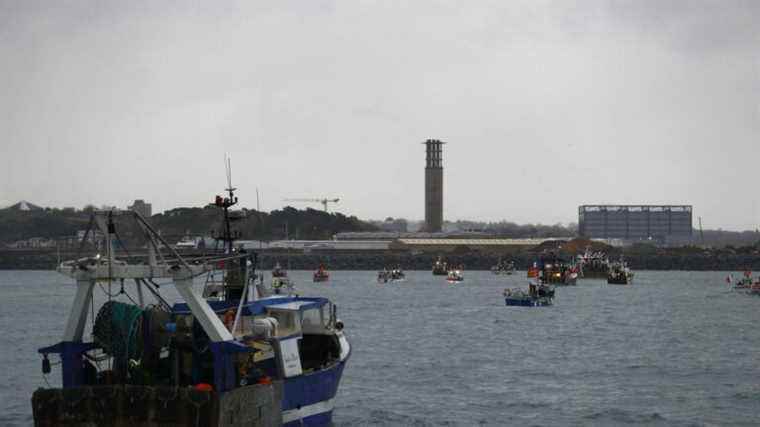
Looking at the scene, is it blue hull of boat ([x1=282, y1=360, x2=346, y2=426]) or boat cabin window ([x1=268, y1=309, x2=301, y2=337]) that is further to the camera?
boat cabin window ([x1=268, y1=309, x2=301, y2=337])

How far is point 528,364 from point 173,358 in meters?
30.0

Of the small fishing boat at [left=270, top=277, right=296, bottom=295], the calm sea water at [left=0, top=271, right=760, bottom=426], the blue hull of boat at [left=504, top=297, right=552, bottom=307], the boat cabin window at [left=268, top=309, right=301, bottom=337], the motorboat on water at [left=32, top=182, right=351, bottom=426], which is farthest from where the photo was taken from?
the blue hull of boat at [left=504, top=297, right=552, bottom=307]

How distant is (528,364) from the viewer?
2242 inches

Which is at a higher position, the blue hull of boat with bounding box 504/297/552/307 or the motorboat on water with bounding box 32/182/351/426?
the motorboat on water with bounding box 32/182/351/426

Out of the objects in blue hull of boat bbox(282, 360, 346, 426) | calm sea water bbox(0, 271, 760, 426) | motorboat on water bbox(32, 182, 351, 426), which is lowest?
calm sea water bbox(0, 271, 760, 426)

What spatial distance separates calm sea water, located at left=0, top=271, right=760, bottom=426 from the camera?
135ft

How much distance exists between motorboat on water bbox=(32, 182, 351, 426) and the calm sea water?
6922mm

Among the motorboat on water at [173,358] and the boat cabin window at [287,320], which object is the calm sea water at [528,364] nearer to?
the boat cabin window at [287,320]

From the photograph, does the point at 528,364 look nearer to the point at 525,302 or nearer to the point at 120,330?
the point at 120,330

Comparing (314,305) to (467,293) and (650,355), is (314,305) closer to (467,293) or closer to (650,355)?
(650,355)

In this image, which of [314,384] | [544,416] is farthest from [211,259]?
[544,416]

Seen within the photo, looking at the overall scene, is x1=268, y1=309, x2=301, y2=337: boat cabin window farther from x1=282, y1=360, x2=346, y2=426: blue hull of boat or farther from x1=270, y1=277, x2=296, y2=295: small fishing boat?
x1=270, y1=277, x2=296, y2=295: small fishing boat

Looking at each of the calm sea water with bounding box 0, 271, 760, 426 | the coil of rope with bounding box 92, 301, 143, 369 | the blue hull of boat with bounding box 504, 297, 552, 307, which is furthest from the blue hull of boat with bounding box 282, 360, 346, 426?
the blue hull of boat with bounding box 504, 297, 552, 307

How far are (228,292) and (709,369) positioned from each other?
88.1ft
